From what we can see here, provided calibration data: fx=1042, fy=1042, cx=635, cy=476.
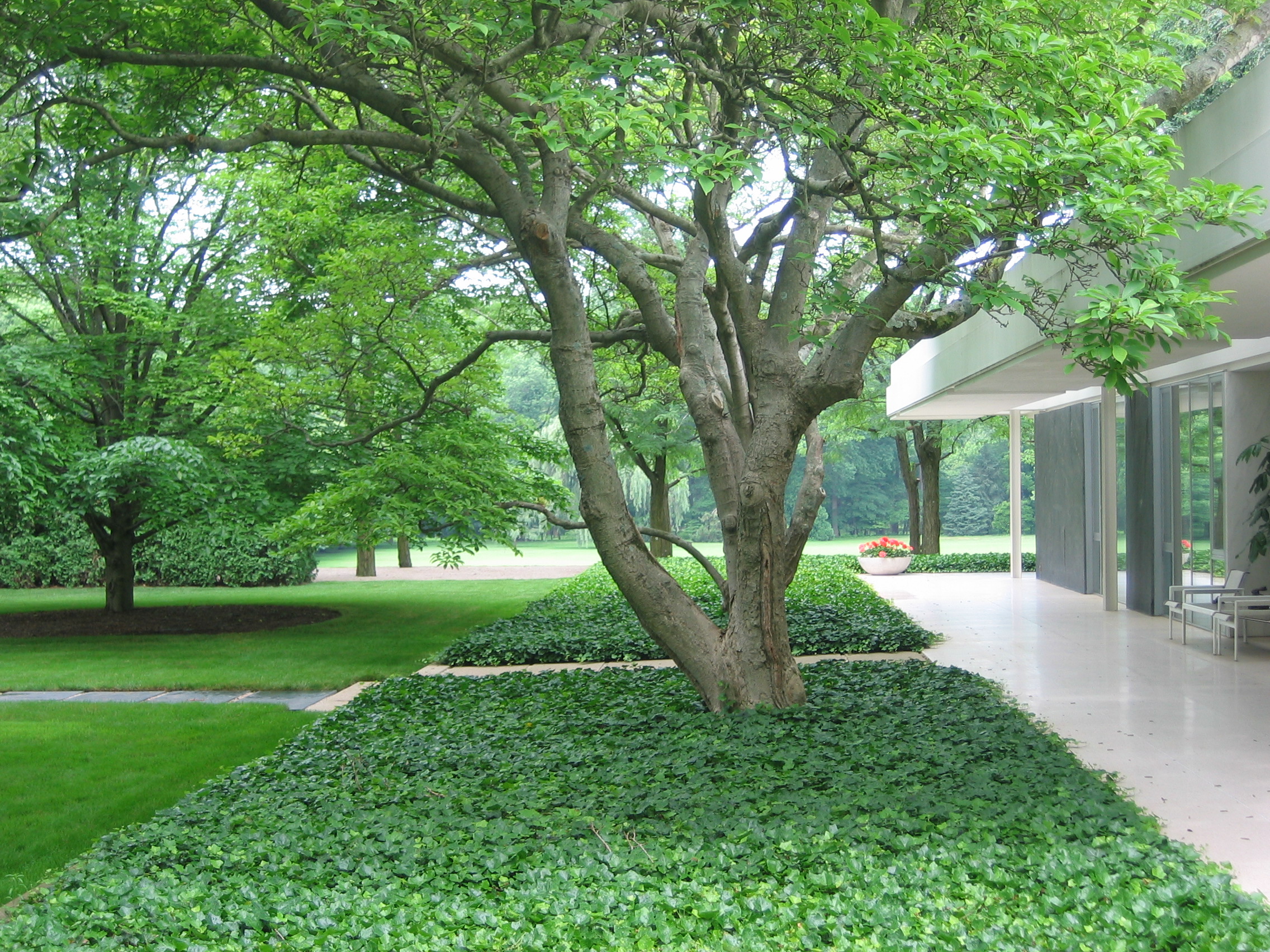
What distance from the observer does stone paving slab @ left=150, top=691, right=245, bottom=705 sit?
371 inches

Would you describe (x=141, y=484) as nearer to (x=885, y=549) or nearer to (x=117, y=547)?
(x=117, y=547)

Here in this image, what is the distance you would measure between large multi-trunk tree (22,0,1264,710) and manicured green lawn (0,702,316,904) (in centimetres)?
317

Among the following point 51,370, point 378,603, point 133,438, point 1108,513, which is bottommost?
point 378,603

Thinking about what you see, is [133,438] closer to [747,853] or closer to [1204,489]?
[747,853]

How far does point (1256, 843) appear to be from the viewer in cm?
487

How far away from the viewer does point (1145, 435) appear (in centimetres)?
1402

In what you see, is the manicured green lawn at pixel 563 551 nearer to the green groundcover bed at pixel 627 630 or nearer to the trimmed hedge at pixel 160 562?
the trimmed hedge at pixel 160 562

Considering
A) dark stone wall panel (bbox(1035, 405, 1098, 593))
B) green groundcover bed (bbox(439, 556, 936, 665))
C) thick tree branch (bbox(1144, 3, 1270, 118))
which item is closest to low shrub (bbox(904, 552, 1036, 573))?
dark stone wall panel (bbox(1035, 405, 1098, 593))

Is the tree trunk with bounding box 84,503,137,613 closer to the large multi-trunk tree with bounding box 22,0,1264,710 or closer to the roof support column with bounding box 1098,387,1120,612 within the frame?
the large multi-trunk tree with bounding box 22,0,1264,710

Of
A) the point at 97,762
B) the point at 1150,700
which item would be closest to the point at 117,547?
the point at 97,762

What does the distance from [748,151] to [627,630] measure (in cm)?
620

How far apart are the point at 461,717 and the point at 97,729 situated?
302 centimetres

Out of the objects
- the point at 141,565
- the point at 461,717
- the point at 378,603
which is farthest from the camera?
the point at 141,565

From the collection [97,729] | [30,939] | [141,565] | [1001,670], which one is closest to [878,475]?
[141,565]
